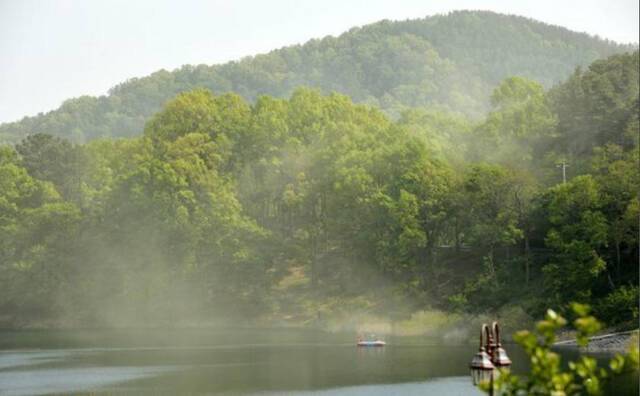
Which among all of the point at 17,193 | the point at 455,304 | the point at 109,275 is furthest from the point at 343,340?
the point at 17,193

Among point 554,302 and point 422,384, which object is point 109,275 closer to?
point 554,302

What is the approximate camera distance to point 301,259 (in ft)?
398

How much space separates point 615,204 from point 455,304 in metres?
16.6

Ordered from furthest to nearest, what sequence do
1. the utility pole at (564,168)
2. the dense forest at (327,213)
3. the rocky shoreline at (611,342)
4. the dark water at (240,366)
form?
the utility pole at (564,168) < the dense forest at (327,213) < the rocky shoreline at (611,342) < the dark water at (240,366)

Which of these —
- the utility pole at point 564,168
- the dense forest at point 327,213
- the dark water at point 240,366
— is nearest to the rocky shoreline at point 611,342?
the dense forest at point 327,213

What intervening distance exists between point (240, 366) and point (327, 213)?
41523 millimetres

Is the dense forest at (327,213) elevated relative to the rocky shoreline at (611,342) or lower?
elevated

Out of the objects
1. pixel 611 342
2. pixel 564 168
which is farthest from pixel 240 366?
pixel 564 168

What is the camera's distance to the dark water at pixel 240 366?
65500 millimetres

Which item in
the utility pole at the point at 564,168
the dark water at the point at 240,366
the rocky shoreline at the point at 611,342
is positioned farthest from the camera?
the utility pole at the point at 564,168

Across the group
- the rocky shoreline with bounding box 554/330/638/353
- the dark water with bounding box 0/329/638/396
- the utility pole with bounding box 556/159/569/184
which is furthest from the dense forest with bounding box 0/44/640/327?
the dark water with bounding box 0/329/638/396

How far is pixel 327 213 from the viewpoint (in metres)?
117

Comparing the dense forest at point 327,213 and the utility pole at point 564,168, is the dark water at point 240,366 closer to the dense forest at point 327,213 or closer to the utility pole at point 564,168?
the dense forest at point 327,213

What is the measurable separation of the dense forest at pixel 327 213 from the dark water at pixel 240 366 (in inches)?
425
